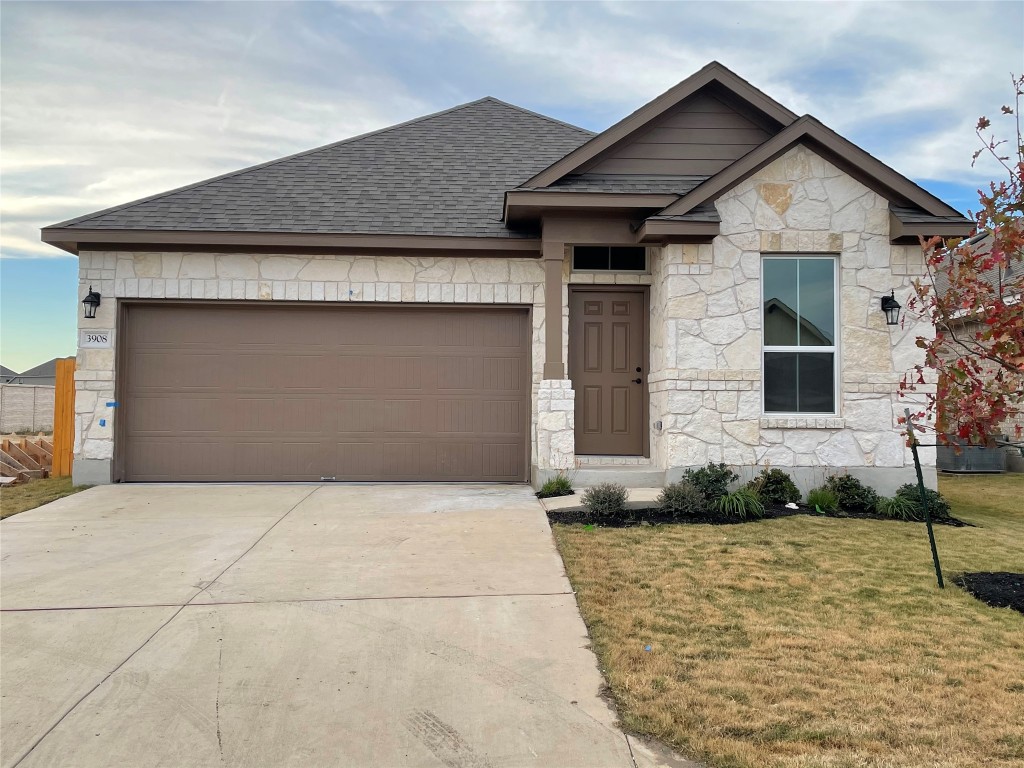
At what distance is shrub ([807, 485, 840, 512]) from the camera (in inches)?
310

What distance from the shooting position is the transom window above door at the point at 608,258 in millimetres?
9570

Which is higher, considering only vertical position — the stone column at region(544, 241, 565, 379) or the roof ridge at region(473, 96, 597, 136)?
the roof ridge at region(473, 96, 597, 136)

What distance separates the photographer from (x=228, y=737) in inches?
121

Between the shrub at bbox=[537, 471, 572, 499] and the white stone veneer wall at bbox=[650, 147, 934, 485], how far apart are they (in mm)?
1224

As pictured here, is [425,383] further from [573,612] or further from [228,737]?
[228,737]

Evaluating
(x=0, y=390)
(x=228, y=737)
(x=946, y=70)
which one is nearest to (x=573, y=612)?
(x=228, y=737)

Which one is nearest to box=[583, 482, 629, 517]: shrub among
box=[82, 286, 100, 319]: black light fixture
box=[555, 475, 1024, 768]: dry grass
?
box=[555, 475, 1024, 768]: dry grass

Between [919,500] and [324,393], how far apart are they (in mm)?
7440

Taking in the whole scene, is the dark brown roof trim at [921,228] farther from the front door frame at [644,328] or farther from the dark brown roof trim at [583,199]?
the front door frame at [644,328]

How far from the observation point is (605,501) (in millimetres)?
7238

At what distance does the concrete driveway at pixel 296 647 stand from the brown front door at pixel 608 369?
2.83 metres

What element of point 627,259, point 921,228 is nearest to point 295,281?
point 627,259

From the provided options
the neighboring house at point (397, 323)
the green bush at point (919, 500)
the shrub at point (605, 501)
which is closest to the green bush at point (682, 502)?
the shrub at point (605, 501)

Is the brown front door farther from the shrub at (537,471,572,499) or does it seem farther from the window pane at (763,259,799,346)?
the window pane at (763,259,799,346)
